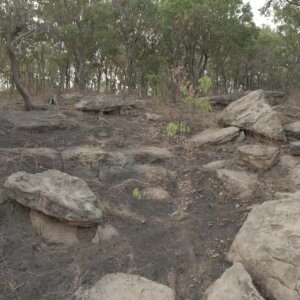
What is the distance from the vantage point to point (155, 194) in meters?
6.30

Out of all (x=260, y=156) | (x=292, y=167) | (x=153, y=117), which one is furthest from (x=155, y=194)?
(x=153, y=117)

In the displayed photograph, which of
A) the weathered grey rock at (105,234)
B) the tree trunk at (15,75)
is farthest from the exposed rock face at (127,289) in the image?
the tree trunk at (15,75)

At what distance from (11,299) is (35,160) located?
2.68 meters

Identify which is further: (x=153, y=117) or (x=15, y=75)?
(x=153, y=117)

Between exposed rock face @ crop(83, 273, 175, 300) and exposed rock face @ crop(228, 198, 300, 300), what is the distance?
3.27 ft

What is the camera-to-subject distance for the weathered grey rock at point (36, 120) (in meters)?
8.13

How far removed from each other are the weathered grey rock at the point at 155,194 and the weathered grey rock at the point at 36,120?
298 cm

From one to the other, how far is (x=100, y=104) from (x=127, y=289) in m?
6.44

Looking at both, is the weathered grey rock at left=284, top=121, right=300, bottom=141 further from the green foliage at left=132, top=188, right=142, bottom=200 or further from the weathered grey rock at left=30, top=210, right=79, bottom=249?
the weathered grey rock at left=30, top=210, right=79, bottom=249

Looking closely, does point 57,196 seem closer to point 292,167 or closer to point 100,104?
point 292,167

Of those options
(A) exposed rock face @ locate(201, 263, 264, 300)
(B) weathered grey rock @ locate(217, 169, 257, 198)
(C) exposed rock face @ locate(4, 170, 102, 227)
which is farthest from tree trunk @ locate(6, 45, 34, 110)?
(A) exposed rock face @ locate(201, 263, 264, 300)

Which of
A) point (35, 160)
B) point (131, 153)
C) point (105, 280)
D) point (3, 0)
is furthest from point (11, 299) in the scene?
point (3, 0)

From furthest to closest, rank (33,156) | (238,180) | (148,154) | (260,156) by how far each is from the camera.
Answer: (148,154)
(260,156)
(33,156)
(238,180)

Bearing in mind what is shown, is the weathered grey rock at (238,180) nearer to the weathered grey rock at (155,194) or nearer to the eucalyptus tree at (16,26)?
the weathered grey rock at (155,194)
